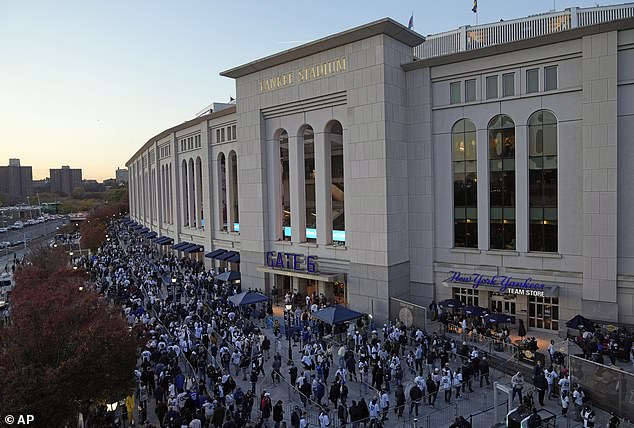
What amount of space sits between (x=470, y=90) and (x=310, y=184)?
13.7m

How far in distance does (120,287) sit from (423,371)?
23.5m

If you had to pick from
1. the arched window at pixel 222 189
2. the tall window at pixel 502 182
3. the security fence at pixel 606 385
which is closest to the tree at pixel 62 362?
the security fence at pixel 606 385

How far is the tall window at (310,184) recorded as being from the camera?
1448 inches

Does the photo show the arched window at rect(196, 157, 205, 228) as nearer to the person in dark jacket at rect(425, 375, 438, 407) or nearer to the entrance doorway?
the entrance doorway

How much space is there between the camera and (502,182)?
2919cm

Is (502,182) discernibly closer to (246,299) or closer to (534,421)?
(534,421)

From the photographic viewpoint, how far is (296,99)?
115 feet

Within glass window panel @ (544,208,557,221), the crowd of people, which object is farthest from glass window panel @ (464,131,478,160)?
the crowd of people

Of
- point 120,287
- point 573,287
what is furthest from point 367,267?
point 120,287

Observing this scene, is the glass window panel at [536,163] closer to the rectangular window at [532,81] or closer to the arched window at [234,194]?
the rectangular window at [532,81]

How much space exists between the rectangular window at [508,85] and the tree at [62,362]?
23669mm

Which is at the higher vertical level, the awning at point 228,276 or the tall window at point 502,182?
the tall window at point 502,182

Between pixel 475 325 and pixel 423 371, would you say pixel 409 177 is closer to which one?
pixel 475 325

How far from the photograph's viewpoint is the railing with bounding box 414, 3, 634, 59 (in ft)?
118
